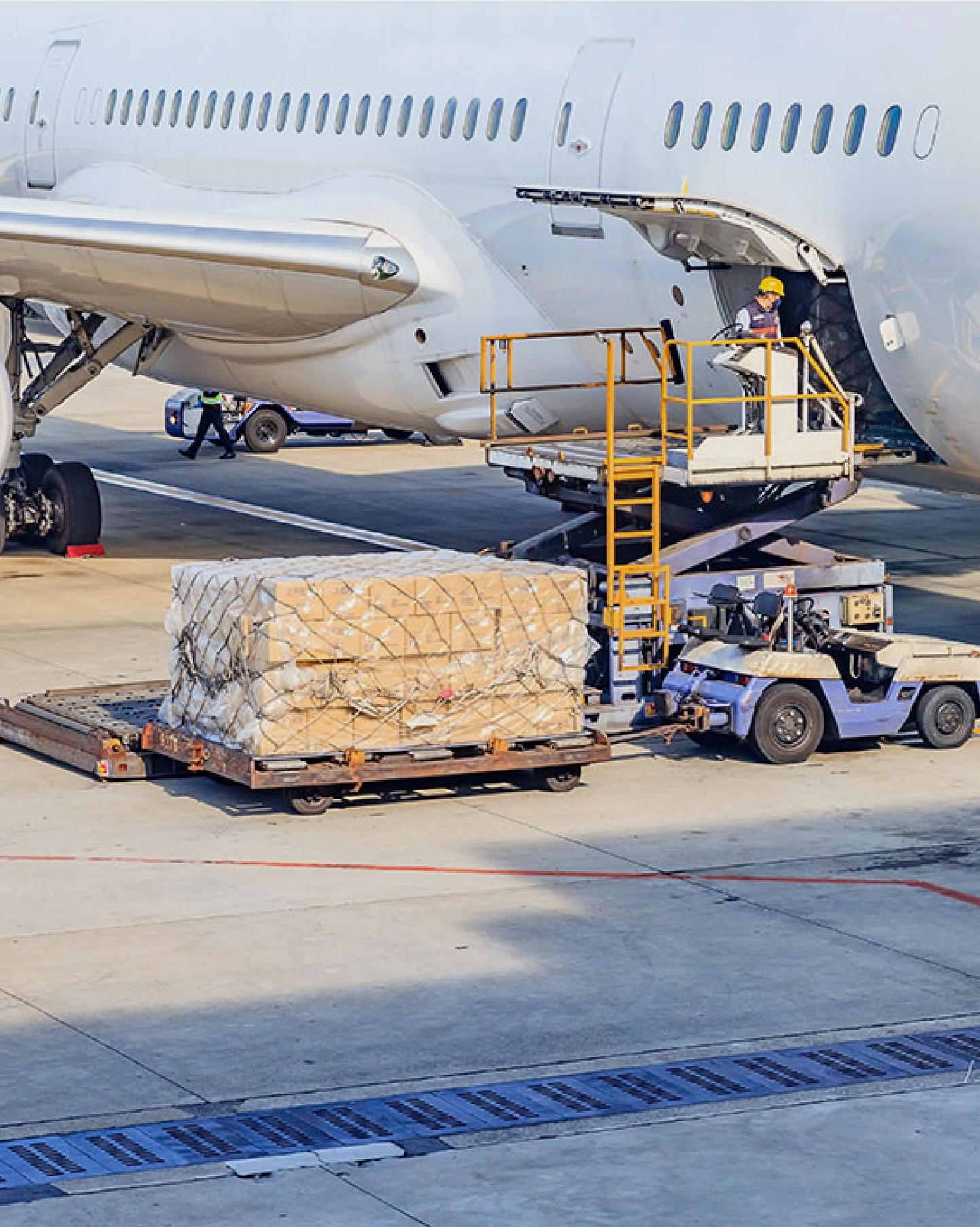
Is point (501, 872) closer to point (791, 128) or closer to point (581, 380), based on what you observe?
point (791, 128)

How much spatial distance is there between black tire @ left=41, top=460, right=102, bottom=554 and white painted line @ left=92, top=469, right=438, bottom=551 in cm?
292

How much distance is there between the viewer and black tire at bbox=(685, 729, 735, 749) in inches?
735

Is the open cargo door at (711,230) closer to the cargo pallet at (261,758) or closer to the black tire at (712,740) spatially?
the black tire at (712,740)

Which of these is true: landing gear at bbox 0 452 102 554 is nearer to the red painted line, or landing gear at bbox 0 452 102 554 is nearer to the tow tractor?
the tow tractor

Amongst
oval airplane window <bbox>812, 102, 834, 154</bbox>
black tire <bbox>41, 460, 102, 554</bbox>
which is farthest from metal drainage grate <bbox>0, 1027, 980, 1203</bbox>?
black tire <bbox>41, 460, 102, 554</bbox>

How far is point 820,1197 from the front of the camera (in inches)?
408

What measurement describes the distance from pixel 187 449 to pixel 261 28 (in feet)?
40.0

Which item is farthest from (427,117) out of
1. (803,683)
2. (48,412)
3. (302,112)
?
(803,683)

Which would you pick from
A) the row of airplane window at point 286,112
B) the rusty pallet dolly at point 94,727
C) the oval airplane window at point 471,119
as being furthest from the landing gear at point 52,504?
the rusty pallet dolly at point 94,727

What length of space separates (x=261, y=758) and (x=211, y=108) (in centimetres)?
1143

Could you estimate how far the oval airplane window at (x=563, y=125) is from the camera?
2209cm

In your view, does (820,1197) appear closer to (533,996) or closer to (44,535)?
(533,996)

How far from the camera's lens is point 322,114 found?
81.5 ft

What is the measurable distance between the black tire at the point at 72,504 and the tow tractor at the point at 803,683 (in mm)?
10029
